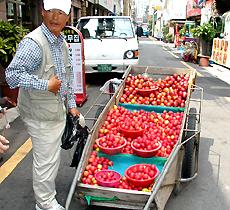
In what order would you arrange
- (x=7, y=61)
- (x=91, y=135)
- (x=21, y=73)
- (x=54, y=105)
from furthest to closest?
(x=7, y=61)
(x=91, y=135)
(x=54, y=105)
(x=21, y=73)

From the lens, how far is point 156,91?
4.86 metres

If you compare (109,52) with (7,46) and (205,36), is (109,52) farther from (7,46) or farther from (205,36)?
(205,36)

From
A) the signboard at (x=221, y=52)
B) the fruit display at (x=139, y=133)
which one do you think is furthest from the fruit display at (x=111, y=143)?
the signboard at (x=221, y=52)

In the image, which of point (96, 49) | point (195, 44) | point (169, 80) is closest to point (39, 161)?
point (169, 80)

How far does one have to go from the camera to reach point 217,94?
9.30 metres

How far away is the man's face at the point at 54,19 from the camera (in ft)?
8.87

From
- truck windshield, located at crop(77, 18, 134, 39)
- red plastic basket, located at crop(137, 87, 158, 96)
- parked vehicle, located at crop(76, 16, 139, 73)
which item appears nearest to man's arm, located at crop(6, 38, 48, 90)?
red plastic basket, located at crop(137, 87, 158, 96)

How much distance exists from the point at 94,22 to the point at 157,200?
812cm

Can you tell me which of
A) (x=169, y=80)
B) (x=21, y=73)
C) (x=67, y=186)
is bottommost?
(x=67, y=186)

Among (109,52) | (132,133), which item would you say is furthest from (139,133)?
(109,52)

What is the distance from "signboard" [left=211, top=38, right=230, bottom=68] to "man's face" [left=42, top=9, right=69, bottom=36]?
1267 centimetres

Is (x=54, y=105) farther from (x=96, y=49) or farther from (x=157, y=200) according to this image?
(x=96, y=49)

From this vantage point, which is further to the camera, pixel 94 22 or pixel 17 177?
pixel 94 22

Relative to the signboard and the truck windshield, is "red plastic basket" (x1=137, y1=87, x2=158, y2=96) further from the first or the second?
the signboard
